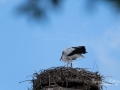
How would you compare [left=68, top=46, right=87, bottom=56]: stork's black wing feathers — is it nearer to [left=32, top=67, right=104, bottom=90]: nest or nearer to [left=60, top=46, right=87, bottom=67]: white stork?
[left=60, top=46, right=87, bottom=67]: white stork

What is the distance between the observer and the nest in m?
8.60

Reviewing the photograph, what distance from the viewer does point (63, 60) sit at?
1073cm

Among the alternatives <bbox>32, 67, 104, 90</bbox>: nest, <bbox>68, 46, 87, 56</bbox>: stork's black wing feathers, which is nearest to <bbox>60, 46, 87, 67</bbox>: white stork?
<bbox>68, 46, 87, 56</bbox>: stork's black wing feathers

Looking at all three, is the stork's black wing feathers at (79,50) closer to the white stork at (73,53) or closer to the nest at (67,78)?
the white stork at (73,53)

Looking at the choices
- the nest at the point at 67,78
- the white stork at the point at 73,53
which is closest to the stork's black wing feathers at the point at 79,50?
the white stork at the point at 73,53

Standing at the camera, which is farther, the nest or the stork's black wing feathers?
the stork's black wing feathers

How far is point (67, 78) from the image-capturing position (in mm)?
8594

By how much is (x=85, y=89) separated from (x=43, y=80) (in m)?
1.05

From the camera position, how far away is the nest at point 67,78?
860cm

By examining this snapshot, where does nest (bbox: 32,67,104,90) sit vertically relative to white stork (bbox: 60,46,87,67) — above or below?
below

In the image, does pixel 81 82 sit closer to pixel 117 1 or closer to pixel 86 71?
pixel 86 71

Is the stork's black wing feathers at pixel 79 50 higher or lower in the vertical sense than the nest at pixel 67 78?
higher

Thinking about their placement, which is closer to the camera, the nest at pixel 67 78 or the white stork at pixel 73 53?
the nest at pixel 67 78

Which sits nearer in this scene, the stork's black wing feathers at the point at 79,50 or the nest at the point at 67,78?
the nest at the point at 67,78
